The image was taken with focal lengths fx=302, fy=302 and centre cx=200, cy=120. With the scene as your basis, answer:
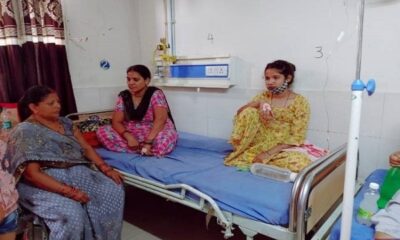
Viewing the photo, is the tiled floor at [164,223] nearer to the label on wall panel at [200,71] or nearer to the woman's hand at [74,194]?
the woman's hand at [74,194]

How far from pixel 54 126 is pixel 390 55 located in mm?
2418

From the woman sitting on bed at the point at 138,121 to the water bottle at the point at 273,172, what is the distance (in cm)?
88

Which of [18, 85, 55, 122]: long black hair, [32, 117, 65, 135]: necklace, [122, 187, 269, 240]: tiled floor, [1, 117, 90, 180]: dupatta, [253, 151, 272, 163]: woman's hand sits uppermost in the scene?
[18, 85, 55, 122]: long black hair

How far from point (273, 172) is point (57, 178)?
1432 millimetres

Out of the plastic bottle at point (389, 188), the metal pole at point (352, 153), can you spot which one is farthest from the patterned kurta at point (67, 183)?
the plastic bottle at point (389, 188)

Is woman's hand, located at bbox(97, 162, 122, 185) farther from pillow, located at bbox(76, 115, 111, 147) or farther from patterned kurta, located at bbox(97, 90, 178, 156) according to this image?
pillow, located at bbox(76, 115, 111, 147)

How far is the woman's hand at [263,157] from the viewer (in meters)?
2.16

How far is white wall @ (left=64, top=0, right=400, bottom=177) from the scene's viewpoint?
2131 millimetres

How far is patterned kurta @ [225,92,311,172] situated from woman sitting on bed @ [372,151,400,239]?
832 mm

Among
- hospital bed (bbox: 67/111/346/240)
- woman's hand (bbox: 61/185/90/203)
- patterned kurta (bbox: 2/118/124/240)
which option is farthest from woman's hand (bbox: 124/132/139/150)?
woman's hand (bbox: 61/185/90/203)

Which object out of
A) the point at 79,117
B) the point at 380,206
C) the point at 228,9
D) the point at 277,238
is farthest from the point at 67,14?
the point at 380,206

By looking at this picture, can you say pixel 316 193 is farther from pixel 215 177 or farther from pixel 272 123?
pixel 272 123

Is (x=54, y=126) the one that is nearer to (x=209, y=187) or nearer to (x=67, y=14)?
(x=209, y=187)

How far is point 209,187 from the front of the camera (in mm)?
1868
